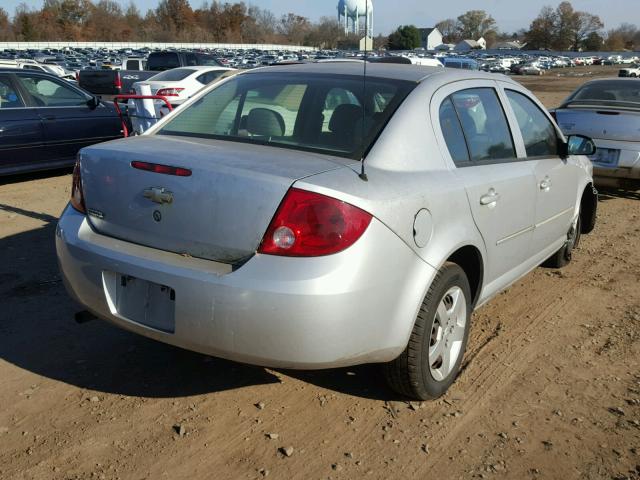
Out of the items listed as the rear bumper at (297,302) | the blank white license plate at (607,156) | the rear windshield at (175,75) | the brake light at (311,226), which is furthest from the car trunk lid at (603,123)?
the rear windshield at (175,75)

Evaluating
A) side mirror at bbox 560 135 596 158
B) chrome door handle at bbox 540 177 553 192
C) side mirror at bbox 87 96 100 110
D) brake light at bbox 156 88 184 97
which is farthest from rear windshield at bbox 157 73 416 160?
brake light at bbox 156 88 184 97

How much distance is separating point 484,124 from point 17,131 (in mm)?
6806

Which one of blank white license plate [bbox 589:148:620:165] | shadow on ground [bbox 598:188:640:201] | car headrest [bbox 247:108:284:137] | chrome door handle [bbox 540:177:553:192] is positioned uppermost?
car headrest [bbox 247:108:284:137]

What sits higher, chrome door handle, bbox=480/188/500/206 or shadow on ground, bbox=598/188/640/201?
chrome door handle, bbox=480/188/500/206

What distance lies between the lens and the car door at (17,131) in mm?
8383

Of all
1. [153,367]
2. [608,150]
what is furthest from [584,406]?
[608,150]

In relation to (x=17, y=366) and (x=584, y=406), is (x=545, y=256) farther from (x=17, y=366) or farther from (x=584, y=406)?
(x=17, y=366)

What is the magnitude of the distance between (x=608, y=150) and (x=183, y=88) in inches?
379

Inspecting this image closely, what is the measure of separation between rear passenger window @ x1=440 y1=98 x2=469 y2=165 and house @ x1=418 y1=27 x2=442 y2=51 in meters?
141

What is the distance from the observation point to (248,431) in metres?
3.09

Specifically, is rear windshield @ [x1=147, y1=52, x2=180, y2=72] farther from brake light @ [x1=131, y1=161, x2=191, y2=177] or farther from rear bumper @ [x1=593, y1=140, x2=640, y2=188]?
brake light @ [x1=131, y1=161, x2=191, y2=177]

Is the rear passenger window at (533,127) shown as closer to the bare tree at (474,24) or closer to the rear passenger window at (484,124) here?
the rear passenger window at (484,124)

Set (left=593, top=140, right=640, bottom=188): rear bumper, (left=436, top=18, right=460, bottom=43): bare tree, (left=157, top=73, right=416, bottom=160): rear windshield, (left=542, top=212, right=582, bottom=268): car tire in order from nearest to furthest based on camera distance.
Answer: (left=157, top=73, right=416, bottom=160): rear windshield
(left=542, top=212, right=582, bottom=268): car tire
(left=593, top=140, right=640, bottom=188): rear bumper
(left=436, top=18, right=460, bottom=43): bare tree

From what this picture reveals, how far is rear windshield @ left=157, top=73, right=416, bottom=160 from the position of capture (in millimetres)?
3275
